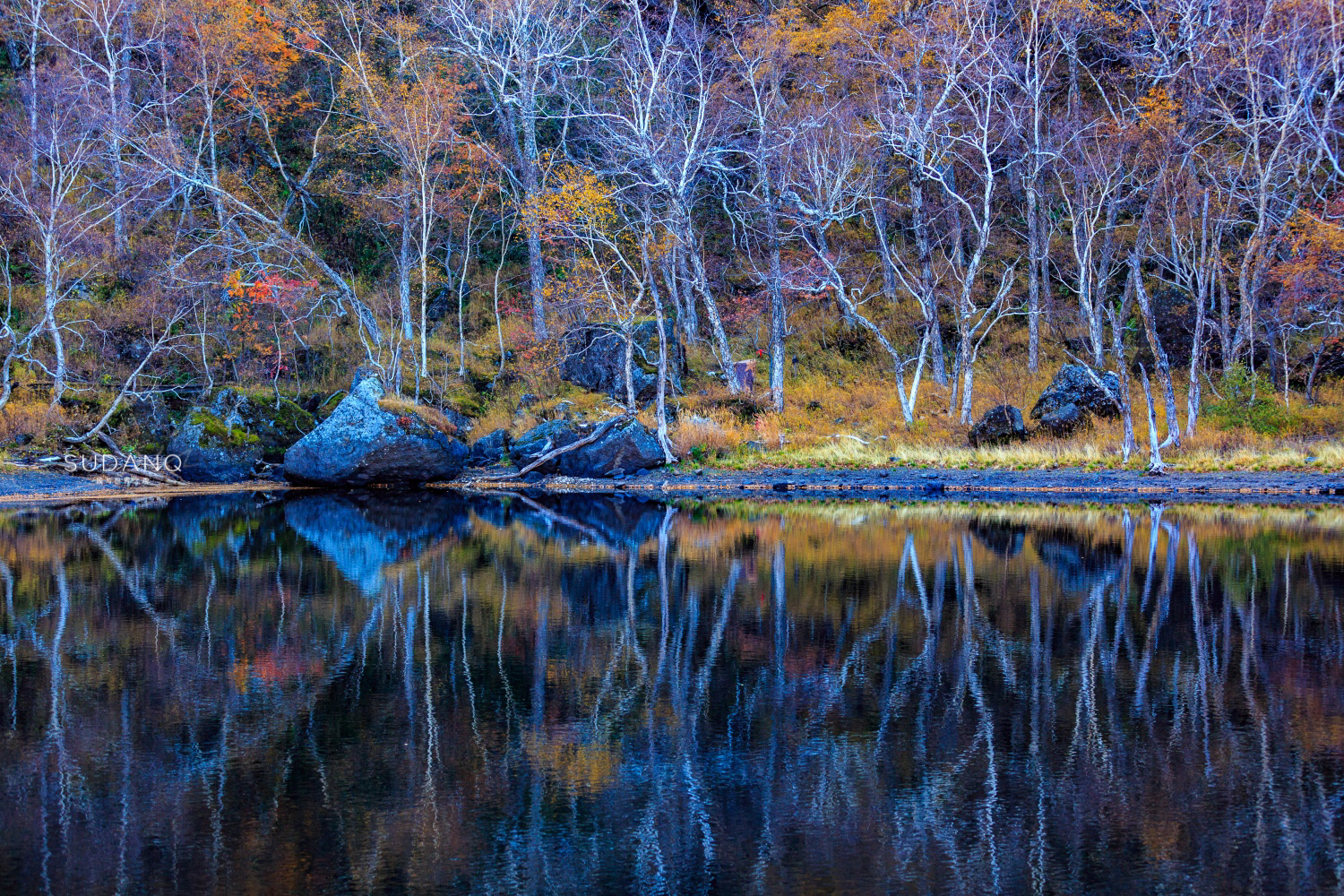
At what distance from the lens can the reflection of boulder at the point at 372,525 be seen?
790 inches

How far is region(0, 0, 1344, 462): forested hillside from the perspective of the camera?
115ft

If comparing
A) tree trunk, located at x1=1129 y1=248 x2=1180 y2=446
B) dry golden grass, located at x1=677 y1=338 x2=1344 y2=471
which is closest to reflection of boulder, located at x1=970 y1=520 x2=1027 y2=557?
dry golden grass, located at x1=677 y1=338 x2=1344 y2=471

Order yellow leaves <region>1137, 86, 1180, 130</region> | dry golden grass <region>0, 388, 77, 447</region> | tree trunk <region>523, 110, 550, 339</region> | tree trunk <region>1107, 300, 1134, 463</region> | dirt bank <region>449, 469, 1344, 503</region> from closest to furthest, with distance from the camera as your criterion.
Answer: dirt bank <region>449, 469, 1344, 503</region> → yellow leaves <region>1137, 86, 1180, 130</region> → tree trunk <region>1107, 300, 1134, 463</region> → dry golden grass <region>0, 388, 77, 447</region> → tree trunk <region>523, 110, 550, 339</region>

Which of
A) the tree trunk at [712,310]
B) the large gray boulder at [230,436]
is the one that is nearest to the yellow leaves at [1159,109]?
the tree trunk at [712,310]

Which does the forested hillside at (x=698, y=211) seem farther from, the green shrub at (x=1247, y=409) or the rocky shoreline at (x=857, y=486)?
the rocky shoreline at (x=857, y=486)

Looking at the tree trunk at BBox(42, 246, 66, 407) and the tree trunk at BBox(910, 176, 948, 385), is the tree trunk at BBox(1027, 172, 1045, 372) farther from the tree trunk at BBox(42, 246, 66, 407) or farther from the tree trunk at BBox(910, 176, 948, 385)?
the tree trunk at BBox(42, 246, 66, 407)

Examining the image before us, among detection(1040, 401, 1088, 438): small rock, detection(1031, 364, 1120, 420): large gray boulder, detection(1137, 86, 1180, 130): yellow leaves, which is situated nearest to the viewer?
detection(1137, 86, 1180, 130): yellow leaves

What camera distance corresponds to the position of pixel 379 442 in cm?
3591

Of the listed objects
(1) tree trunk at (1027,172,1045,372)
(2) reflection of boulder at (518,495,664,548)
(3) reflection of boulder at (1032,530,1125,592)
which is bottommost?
(3) reflection of boulder at (1032,530,1125,592)

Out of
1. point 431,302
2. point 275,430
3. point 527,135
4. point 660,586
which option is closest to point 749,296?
point 527,135

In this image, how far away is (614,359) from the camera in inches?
1658

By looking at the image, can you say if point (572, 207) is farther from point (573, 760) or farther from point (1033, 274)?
point (573, 760)

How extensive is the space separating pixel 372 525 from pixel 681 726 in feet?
59.6

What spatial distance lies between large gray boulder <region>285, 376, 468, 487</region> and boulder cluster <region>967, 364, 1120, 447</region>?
58.7 feet
